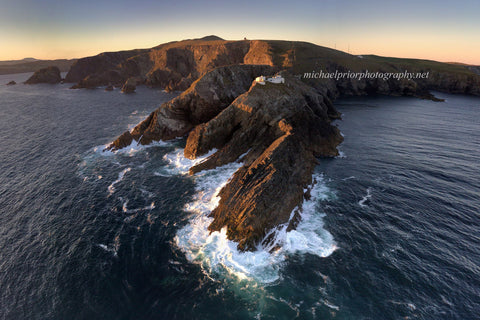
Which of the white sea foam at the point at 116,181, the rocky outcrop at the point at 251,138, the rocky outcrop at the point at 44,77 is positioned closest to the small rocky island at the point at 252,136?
the rocky outcrop at the point at 251,138

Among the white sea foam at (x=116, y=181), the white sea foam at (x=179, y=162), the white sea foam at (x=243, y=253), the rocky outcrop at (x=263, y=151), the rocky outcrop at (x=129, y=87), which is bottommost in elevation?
the white sea foam at (x=243, y=253)

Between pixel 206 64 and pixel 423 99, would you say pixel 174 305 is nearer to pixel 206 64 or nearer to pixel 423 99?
pixel 423 99

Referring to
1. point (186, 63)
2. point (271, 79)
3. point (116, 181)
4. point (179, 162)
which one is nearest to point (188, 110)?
point (179, 162)

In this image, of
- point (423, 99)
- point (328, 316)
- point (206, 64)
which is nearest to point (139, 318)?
point (328, 316)

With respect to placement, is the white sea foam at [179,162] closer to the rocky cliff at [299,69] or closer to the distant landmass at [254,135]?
the distant landmass at [254,135]

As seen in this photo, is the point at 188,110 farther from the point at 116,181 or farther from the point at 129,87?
the point at 129,87

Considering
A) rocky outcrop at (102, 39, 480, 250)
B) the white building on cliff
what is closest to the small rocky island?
rocky outcrop at (102, 39, 480, 250)

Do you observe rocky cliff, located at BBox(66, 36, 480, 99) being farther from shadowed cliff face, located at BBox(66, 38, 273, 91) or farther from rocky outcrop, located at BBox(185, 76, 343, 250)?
rocky outcrop, located at BBox(185, 76, 343, 250)
